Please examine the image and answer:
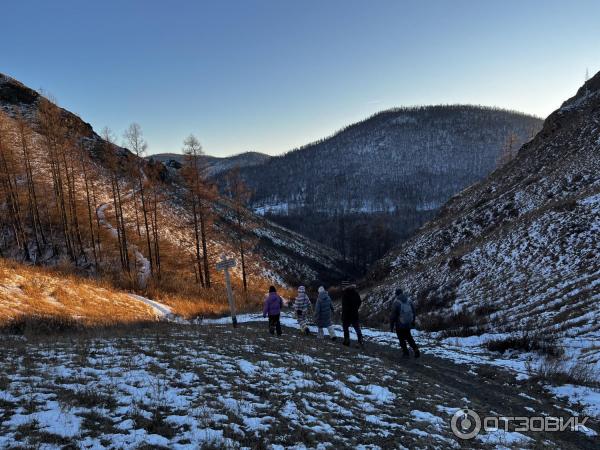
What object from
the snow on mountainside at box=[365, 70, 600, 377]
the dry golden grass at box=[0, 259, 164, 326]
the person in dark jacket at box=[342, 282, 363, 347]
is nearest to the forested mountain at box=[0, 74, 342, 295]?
the dry golden grass at box=[0, 259, 164, 326]

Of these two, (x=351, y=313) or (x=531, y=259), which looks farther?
(x=531, y=259)

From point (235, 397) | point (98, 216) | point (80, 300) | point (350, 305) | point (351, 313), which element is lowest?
point (351, 313)

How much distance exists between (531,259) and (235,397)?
19.7 metres

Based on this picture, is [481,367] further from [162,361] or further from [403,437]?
[162,361]

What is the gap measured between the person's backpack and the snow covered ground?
1.36m

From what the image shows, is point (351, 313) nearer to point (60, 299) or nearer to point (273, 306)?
point (273, 306)

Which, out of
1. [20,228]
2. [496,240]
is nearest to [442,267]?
[496,240]

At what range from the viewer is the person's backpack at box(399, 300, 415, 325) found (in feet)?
39.3

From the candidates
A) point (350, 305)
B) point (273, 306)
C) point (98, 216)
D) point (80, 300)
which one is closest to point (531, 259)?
point (350, 305)

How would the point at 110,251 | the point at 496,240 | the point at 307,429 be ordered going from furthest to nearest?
the point at 110,251 → the point at 496,240 → the point at 307,429

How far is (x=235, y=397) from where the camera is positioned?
6.55m

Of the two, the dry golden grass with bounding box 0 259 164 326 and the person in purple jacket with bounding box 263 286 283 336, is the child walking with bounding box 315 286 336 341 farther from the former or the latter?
the dry golden grass with bounding box 0 259 164 326

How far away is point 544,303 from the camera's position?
1559cm

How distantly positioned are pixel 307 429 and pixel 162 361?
4272mm
